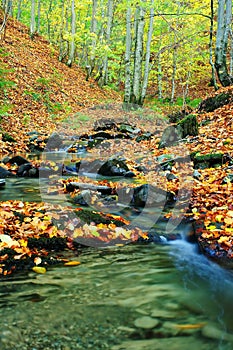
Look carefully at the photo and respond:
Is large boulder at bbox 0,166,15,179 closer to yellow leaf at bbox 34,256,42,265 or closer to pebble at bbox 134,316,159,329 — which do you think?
yellow leaf at bbox 34,256,42,265

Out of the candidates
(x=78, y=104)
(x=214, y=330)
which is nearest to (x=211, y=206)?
(x=214, y=330)

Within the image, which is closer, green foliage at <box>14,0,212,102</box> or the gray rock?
the gray rock

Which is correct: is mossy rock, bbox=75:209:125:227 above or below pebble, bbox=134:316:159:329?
above

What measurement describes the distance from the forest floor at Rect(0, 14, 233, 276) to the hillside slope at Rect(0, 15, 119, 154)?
0.21ft

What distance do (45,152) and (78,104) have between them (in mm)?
8994

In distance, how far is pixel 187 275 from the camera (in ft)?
12.4

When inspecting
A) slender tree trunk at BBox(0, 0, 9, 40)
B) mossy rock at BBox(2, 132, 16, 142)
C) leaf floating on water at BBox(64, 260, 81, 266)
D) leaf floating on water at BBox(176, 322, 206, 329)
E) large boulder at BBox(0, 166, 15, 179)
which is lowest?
leaf floating on water at BBox(176, 322, 206, 329)

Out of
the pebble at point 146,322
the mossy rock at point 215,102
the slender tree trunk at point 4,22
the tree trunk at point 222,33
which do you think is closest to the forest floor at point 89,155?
the mossy rock at point 215,102

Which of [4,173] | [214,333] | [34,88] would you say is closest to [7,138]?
[4,173]

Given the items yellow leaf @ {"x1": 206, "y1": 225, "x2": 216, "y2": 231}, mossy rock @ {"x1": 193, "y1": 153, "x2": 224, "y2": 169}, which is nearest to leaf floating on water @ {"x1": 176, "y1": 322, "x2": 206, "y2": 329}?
yellow leaf @ {"x1": 206, "y1": 225, "x2": 216, "y2": 231}

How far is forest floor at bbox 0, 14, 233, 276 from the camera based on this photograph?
4.27 metres

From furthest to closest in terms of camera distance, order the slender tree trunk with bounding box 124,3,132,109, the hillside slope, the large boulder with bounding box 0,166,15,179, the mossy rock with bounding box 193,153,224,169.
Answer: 1. the slender tree trunk with bounding box 124,3,132,109
2. the hillside slope
3. the large boulder with bounding box 0,166,15,179
4. the mossy rock with bounding box 193,153,224,169

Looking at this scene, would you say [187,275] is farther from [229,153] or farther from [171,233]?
[229,153]

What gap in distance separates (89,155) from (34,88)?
8.23 meters
